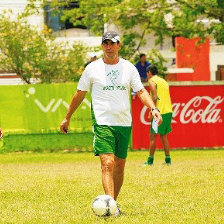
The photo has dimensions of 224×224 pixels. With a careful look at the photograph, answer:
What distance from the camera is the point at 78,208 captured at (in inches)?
413

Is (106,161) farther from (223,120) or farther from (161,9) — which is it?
(161,9)

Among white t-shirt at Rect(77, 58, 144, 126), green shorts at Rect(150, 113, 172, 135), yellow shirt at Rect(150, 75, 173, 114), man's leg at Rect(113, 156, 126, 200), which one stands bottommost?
green shorts at Rect(150, 113, 172, 135)

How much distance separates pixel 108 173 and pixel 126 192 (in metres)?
2.56

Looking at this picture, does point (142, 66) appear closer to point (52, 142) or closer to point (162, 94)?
point (52, 142)

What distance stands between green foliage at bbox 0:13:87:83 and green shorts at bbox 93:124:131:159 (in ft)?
80.8

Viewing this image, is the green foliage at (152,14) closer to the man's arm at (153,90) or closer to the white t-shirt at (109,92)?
the man's arm at (153,90)

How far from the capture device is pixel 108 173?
9.75 m

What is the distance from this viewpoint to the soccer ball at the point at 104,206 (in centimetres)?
938

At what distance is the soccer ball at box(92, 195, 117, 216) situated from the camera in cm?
938

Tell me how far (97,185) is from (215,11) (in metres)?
15.1

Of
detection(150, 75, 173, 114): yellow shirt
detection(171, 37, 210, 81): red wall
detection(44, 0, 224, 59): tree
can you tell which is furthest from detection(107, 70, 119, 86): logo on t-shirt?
detection(171, 37, 210, 81): red wall

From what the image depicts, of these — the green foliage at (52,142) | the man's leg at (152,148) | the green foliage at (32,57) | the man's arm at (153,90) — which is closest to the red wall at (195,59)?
the green foliage at (32,57)

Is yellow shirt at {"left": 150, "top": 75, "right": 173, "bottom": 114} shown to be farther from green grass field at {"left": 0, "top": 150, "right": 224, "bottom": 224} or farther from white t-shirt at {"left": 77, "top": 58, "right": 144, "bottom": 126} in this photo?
white t-shirt at {"left": 77, "top": 58, "right": 144, "bottom": 126}

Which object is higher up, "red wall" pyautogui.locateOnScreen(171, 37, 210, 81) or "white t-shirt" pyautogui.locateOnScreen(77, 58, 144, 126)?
"white t-shirt" pyautogui.locateOnScreen(77, 58, 144, 126)
